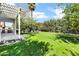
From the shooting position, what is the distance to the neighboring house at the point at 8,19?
256 cm

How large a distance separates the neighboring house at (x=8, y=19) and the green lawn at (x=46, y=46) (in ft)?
0.39

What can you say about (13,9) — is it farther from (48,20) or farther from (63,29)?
(63,29)

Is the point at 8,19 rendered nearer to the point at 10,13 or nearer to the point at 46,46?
the point at 10,13

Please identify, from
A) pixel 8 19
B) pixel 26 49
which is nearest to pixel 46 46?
pixel 26 49

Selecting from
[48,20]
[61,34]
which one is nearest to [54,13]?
[48,20]

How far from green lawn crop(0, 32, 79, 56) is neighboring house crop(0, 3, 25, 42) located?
119 mm

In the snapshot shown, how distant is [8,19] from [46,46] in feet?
1.91

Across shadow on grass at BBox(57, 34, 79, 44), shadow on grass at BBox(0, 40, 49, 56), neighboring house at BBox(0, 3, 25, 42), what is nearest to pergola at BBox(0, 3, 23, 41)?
neighboring house at BBox(0, 3, 25, 42)

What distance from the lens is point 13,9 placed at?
8.58ft

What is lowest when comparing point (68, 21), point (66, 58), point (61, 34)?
→ point (66, 58)

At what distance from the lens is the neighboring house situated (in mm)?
2559

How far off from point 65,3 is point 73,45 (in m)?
0.53

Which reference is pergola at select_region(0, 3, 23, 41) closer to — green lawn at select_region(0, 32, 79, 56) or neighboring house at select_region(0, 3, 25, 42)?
neighboring house at select_region(0, 3, 25, 42)

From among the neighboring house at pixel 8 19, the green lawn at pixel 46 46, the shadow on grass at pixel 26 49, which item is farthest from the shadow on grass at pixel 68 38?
the neighboring house at pixel 8 19
